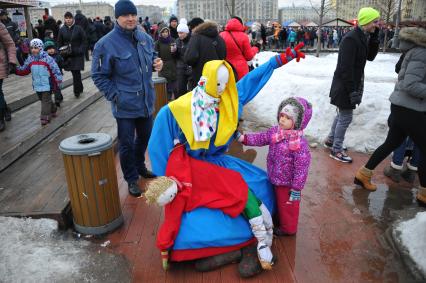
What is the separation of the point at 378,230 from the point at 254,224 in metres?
1.39

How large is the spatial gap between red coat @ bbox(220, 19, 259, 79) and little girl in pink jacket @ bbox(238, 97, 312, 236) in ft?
10.3

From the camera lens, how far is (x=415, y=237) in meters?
3.14

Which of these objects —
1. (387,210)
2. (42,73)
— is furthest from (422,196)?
(42,73)

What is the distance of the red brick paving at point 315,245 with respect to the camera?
2928mm

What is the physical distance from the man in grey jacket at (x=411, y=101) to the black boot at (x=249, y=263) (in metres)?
2.06

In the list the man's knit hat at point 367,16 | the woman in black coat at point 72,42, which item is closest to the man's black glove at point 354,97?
the man's knit hat at point 367,16

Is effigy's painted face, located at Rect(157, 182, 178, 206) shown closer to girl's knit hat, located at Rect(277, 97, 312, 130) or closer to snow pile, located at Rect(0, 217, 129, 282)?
snow pile, located at Rect(0, 217, 129, 282)

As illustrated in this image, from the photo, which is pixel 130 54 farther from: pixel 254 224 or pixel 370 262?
pixel 370 262

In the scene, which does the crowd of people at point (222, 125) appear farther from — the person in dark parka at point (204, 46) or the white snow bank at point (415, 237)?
the white snow bank at point (415, 237)

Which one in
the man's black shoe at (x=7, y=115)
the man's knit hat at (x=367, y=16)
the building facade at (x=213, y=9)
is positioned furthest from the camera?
the building facade at (x=213, y=9)

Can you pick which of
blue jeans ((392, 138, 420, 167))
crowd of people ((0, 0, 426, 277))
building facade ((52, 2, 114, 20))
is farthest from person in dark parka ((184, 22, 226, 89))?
building facade ((52, 2, 114, 20))

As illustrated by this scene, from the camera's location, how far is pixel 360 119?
612 cm

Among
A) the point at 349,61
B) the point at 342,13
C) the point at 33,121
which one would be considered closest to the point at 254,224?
the point at 349,61

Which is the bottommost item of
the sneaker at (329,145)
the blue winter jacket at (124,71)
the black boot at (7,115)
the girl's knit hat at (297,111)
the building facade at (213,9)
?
the sneaker at (329,145)
